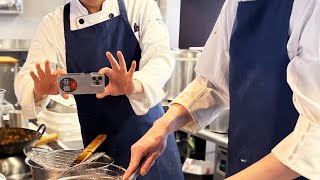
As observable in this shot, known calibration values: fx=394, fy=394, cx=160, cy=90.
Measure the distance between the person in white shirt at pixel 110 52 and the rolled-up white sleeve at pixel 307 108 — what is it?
713mm

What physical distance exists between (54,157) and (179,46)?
214cm

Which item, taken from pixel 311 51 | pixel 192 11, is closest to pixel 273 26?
pixel 311 51

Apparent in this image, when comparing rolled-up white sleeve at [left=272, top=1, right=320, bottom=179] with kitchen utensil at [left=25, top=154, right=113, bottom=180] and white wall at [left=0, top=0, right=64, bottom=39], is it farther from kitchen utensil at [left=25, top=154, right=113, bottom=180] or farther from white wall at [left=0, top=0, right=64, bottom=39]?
white wall at [left=0, top=0, right=64, bottom=39]

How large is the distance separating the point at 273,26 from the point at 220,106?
32cm

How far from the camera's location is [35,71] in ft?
4.69

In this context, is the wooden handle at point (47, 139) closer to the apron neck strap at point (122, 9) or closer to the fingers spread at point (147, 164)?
the apron neck strap at point (122, 9)

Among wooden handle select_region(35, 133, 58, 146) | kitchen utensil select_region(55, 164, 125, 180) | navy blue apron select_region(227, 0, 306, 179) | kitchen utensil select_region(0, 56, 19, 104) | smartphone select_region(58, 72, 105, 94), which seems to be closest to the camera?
navy blue apron select_region(227, 0, 306, 179)

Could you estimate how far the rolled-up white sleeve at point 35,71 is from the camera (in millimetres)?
1394

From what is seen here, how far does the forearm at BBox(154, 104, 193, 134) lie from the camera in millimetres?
1024

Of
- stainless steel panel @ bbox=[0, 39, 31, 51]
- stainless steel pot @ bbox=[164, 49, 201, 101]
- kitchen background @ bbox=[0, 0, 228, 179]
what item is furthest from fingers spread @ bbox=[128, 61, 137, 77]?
stainless steel panel @ bbox=[0, 39, 31, 51]

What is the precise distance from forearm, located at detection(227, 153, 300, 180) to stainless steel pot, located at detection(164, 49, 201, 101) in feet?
5.52

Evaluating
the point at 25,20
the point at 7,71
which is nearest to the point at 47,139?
the point at 7,71

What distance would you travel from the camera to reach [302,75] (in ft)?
2.38

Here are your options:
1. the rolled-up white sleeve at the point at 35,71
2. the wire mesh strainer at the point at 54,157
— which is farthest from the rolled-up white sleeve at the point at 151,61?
the rolled-up white sleeve at the point at 35,71
